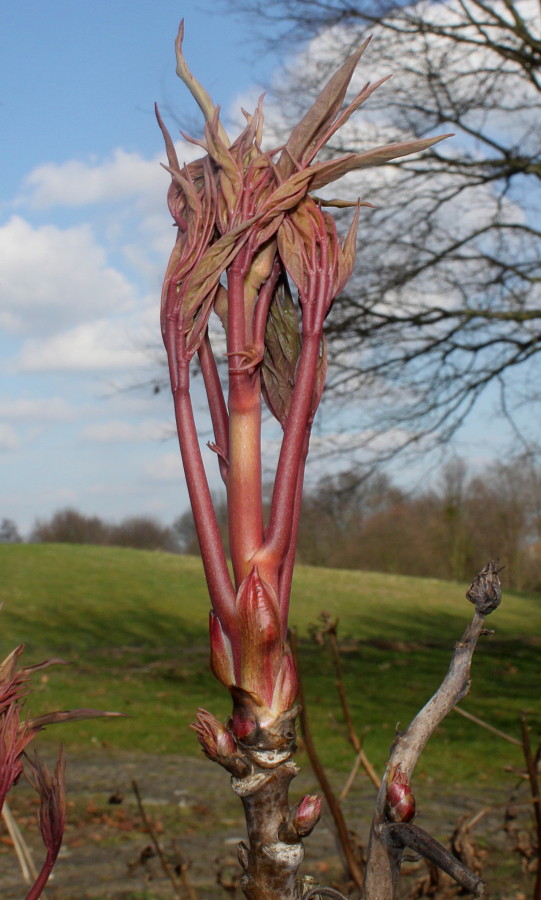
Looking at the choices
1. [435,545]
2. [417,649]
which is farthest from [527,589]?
[417,649]

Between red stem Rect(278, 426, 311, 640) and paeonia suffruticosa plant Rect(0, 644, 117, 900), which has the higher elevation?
red stem Rect(278, 426, 311, 640)

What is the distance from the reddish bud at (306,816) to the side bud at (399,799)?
60 millimetres

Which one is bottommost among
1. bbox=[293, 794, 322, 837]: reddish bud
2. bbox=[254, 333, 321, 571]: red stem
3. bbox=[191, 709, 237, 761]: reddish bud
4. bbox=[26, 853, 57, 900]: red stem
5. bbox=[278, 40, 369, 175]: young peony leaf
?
bbox=[26, 853, 57, 900]: red stem

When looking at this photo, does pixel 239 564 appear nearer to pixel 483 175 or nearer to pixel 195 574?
pixel 483 175

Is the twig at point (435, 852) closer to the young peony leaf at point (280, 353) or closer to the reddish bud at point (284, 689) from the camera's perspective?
the reddish bud at point (284, 689)

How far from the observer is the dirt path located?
16.8 ft

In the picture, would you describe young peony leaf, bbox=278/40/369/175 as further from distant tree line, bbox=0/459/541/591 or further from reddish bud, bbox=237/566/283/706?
distant tree line, bbox=0/459/541/591

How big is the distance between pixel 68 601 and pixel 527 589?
2099 centimetres

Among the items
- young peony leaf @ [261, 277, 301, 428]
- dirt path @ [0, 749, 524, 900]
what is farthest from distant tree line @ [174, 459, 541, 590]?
young peony leaf @ [261, 277, 301, 428]

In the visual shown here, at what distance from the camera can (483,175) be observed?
34.2 feet

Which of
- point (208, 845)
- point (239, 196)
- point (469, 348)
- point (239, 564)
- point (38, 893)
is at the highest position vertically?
point (469, 348)

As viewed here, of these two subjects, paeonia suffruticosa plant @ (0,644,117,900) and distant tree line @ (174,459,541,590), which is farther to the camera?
distant tree line @ (174,459,541,590)

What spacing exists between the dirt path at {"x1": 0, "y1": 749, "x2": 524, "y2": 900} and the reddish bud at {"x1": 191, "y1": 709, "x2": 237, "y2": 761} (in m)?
3.31

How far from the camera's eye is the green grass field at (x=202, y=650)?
1091cm
